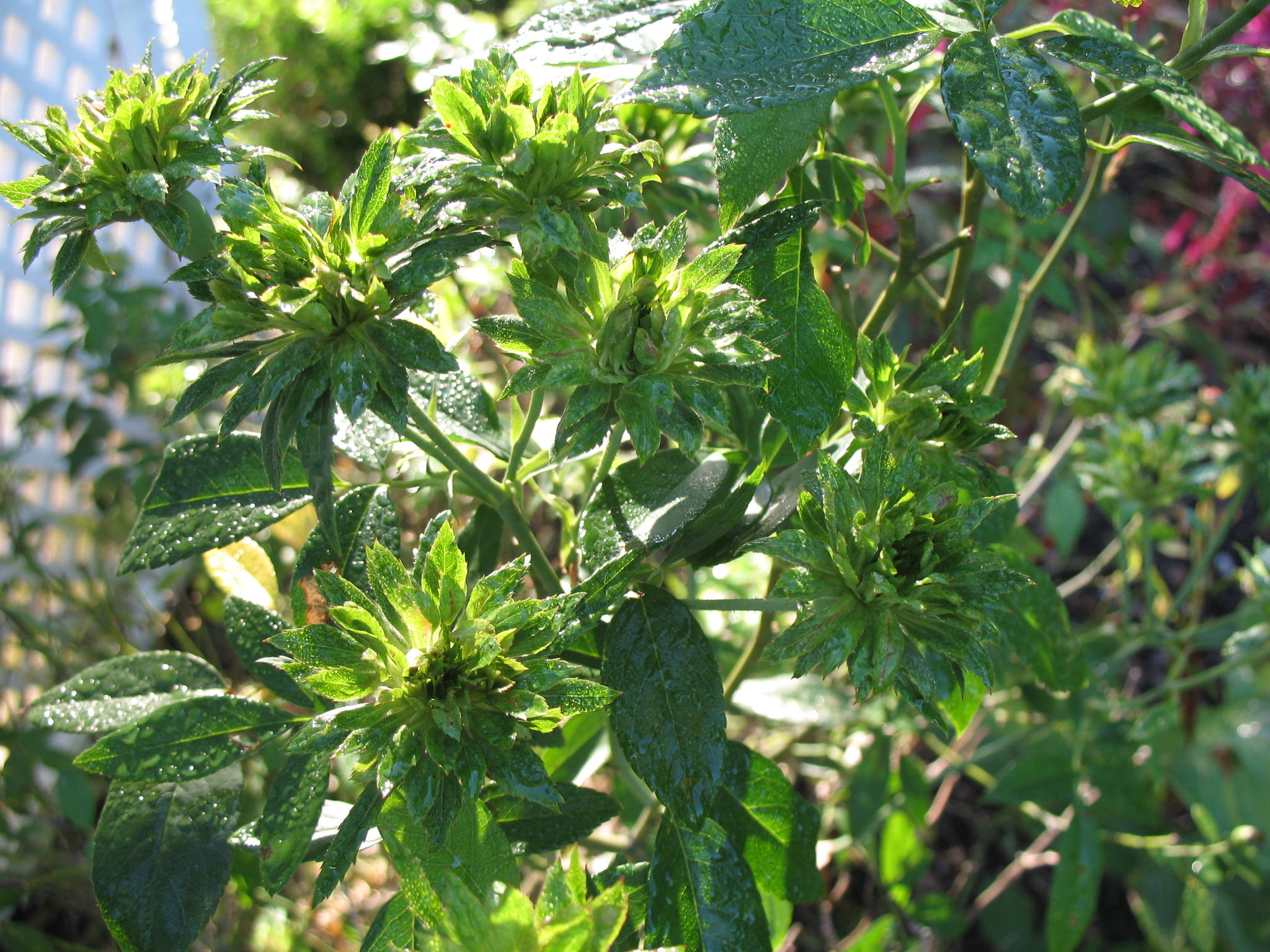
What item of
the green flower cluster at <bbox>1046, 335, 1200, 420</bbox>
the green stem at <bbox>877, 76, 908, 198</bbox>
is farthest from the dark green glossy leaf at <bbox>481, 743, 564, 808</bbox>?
the green flower cluster at <bbox>1046, 335, 1200, 420</bbox>

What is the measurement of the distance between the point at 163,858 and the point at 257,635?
194 millimetres

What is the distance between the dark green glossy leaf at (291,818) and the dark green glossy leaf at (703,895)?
0.94ft

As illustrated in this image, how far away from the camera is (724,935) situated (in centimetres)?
75

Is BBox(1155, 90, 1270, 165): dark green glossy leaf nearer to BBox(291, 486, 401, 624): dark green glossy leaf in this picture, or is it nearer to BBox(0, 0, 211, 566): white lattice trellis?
BBox(291, 486, 401, 624): dark green glossy leaf

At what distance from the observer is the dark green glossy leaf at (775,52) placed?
0.56 meters

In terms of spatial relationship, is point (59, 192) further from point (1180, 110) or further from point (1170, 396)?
point (1170, 396)

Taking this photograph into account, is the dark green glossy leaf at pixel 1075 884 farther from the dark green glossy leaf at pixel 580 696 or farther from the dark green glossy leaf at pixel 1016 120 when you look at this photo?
the dark green glossy leaf at pixel 1016 120

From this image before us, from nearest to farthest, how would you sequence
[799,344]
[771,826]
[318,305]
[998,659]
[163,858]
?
[318,305] → [799,344] → [163,858] → [771,826] → [998,659]

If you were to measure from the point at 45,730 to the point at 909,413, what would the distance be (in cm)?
133

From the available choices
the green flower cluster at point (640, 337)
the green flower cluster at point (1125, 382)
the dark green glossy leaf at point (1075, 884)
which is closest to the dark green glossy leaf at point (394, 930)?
the green flower cluster at point (640, 337)

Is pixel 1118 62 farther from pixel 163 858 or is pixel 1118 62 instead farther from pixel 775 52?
pixel 163 858

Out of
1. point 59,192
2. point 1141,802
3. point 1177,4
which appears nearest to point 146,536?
point 59,192

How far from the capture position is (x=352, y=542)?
778 millimetres

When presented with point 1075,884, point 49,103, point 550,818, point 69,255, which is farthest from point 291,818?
point 49,103
